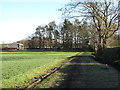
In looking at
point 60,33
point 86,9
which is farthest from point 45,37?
point 86,9

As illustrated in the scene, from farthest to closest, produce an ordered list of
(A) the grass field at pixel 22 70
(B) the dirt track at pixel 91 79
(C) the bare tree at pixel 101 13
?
(C) the bare tree at pixel 101 13 < (A) the grass field at pixel 22 70 < (B) the dirt track at pixel 91 79

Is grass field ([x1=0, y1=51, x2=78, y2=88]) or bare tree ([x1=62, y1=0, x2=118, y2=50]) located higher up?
bare tree ([x1=62, y1=0, x2=118, y2=50])

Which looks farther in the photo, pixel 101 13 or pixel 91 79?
pixel 101 13

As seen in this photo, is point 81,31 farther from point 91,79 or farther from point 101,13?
point 91,79

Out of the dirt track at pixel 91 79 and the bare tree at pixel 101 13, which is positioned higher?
the bare tree at pixel 101 13

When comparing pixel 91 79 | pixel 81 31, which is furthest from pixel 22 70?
pixel 81 31

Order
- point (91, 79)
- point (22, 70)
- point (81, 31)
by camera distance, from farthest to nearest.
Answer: point (81, 31) < point (22, 70) < point (91, 79)

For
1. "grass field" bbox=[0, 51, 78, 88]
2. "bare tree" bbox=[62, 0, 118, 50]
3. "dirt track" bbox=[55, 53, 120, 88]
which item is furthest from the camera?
"bare tree" bbox=[62, 0, 118, 50]

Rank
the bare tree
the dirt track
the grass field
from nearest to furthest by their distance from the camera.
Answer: the dirt track, the grass field, the bare tree

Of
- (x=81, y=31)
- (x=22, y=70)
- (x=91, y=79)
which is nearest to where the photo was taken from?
(x=91, y=79)

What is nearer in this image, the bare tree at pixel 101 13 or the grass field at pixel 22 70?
the grass field at pixel 22 70

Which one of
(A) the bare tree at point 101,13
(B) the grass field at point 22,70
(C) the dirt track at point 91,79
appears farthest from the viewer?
(A) the bare tree at point 101,13

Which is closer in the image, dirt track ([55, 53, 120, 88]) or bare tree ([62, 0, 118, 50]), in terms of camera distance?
dirt track ([55, 53, 120, 88])

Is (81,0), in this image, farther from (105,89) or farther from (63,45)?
(63,45)
